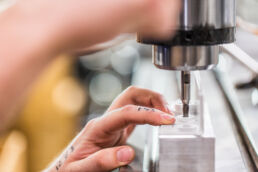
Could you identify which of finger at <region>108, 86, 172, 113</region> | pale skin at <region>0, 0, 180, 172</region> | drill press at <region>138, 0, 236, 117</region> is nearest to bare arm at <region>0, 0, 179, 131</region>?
pale skin at <region>0, 0, 180, 172</region>

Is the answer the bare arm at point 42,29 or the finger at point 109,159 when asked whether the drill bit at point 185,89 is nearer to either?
the finger at point 109,159

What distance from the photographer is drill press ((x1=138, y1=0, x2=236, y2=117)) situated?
0.59 m

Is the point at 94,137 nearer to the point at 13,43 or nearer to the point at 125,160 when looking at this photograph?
the point at 125,160

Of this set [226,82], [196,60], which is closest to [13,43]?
[196,60]

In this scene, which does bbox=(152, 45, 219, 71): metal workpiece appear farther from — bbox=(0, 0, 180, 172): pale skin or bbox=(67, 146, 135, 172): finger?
bbox=(67, 146, 135, 172): finger

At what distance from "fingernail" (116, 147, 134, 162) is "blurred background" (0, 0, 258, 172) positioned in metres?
0.84

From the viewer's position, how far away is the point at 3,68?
17.1 inches

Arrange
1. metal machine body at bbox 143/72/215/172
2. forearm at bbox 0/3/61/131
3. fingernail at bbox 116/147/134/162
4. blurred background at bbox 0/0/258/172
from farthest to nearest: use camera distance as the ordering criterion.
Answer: blurred background at bbox 0/0/258/172 < fingernail at bbox 116/147/134/162 < metal machine body at bbox 143/72/215/172 < forearm at bbox 0/3/61/131

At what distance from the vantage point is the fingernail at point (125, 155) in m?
0.83

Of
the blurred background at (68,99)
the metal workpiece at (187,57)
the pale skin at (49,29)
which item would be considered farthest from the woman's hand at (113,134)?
the blurred background at (68,99)

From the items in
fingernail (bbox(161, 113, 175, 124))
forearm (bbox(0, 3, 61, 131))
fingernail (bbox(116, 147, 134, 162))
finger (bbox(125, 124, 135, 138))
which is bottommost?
finger (bbox(125, 124, 135, 138))

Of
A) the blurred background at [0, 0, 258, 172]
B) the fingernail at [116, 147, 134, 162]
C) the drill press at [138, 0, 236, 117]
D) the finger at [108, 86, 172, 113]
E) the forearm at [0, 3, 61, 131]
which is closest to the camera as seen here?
the forearm at [0, 3, 61, 131]

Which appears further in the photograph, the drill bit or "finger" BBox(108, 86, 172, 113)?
"finger" BBox(108, 86, 172, 113)

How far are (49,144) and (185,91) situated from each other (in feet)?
7.43
